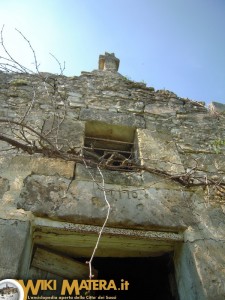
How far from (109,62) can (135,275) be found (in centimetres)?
294

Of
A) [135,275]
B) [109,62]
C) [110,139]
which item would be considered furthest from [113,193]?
[109,62]

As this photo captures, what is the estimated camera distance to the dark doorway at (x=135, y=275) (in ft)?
10.1

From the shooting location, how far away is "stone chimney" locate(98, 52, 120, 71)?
429 centimetres

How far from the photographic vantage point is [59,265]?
232 centimetres

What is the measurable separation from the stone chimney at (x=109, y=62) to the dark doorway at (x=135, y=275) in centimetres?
258

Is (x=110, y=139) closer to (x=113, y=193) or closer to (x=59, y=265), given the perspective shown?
(x=113, y=193)

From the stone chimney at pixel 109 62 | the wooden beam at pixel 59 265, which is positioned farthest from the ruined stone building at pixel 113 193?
the stone chimney at pixel 109 62

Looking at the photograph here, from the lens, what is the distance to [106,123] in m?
3.17

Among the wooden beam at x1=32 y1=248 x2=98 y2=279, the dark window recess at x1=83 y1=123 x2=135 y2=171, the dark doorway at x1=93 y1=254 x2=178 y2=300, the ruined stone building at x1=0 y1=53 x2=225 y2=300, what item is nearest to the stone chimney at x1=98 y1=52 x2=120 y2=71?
the ruined stone building at x1=0 y1=53 x2=225 y2=300

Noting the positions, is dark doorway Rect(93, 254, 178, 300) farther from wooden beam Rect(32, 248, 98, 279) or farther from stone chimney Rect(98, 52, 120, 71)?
stone chimney Rect(98, 52, 120, 71)

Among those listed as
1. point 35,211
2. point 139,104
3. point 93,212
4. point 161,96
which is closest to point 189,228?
point 93,212

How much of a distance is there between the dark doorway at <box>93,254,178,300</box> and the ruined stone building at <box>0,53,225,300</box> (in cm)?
1

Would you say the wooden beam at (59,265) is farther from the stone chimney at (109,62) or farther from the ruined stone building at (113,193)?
the stone chimney at (109,62)

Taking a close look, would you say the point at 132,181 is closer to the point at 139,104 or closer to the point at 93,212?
the point at 93,212
